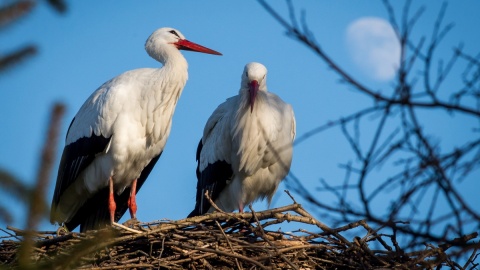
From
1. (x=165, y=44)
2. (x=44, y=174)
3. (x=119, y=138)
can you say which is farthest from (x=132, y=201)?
(x=44, y=174)

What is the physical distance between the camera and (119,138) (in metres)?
6.86

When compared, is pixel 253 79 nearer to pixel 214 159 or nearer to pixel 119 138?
pixel 214 159

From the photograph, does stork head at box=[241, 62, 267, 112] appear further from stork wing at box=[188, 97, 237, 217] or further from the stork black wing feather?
the stork black wing feather

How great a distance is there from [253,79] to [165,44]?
102cm

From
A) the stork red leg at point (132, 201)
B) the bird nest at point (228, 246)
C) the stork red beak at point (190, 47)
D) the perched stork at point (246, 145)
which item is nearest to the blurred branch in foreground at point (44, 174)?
the bird nest at point (228, 246)

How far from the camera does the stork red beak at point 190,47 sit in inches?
299

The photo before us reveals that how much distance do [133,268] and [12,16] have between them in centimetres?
339

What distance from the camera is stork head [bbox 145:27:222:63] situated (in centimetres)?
742

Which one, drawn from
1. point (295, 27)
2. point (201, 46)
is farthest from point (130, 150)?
point (295, 27)

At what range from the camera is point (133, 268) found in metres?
5.38

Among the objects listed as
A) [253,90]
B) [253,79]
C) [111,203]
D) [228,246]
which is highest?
[253,79]

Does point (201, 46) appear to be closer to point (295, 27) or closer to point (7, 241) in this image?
point (7, 241)

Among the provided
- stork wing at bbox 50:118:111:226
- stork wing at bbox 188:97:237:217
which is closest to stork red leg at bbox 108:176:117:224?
stork wing at bbox 50:118:111:226

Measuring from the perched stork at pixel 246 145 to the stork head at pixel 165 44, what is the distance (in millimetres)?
713
